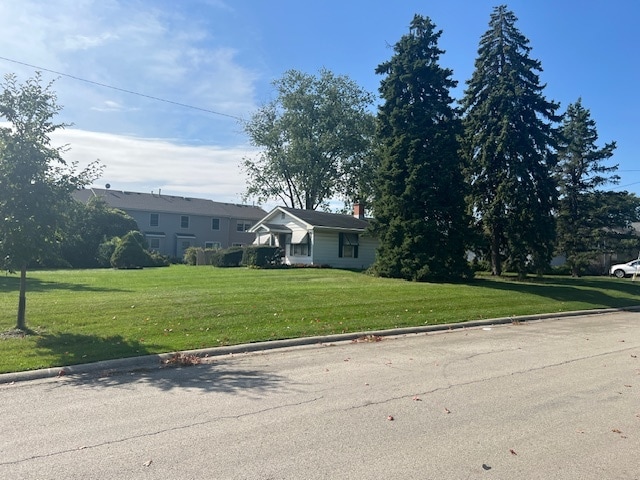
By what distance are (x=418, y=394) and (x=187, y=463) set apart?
10.6ft

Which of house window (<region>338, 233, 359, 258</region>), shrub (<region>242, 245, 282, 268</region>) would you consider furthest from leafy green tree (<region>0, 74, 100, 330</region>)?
house window (<region>338, 233, 359, 258</region>)

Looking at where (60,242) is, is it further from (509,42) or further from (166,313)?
(509,42)

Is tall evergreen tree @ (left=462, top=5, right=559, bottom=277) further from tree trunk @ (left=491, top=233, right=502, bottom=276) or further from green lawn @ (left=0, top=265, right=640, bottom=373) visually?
green lawn @ (left=0, top=265, right=640, bottom=373)

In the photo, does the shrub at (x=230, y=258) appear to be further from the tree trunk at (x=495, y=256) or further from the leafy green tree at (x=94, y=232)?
the tree trunk at (x=495, y=256)

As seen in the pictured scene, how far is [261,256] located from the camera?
101 ft

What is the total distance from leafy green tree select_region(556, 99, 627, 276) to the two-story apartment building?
28046 mm

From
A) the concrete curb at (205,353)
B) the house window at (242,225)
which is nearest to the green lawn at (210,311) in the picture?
the concrete curb at (205,353)

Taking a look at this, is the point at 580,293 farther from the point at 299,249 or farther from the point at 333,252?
the point at 299,249

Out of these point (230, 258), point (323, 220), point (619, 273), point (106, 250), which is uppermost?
point (323, 220)

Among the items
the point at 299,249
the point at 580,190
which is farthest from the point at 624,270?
the point at 299,249

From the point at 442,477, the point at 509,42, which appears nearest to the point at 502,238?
the point at 509,42

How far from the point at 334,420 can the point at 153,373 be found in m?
3.42

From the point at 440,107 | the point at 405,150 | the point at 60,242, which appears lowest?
the point at 60,242

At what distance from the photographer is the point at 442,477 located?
411 centimetres
